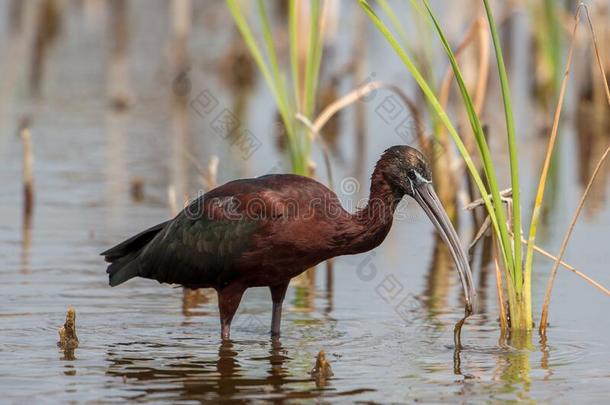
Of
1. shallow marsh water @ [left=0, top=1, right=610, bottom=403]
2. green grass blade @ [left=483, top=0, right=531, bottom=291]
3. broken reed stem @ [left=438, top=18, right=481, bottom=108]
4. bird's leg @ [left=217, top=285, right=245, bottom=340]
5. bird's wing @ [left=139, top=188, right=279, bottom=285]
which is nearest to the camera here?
shallow marsh water @ [left=0, top=1, right=610, bottom=403]

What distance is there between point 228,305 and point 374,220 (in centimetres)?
112

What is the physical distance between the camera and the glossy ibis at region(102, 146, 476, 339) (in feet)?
26.2

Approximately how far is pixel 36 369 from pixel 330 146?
9075 millimetres

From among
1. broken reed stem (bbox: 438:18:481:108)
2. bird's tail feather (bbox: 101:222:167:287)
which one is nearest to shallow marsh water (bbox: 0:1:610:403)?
bird's tail feather (bbox: 101:222:167:287)

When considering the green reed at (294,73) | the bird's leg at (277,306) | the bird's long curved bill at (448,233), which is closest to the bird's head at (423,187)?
the bird's long curved bill at (448,233)

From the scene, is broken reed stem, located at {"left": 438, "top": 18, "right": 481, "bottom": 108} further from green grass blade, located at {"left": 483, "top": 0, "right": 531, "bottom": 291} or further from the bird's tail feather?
the bird's tail feather

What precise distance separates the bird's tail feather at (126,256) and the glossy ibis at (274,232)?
0.4 inches

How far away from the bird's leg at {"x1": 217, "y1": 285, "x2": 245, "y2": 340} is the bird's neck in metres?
0.83

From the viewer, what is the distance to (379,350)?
26.7 ft

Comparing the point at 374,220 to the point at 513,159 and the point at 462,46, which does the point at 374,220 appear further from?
the point at 462,46

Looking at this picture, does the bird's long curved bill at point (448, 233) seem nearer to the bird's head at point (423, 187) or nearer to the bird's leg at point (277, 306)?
the bird's head at point (423, 187)

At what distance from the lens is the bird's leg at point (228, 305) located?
27.6 feet

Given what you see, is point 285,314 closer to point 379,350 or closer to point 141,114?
point 379,350

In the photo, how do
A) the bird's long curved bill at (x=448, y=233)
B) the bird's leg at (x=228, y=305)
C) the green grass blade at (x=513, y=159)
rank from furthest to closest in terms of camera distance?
1. the bird's leg at (x=228, y=305)
2. the bird's long curved bill at (x=448, y=233)
3. the green grass blade at (x=513, y=159)
